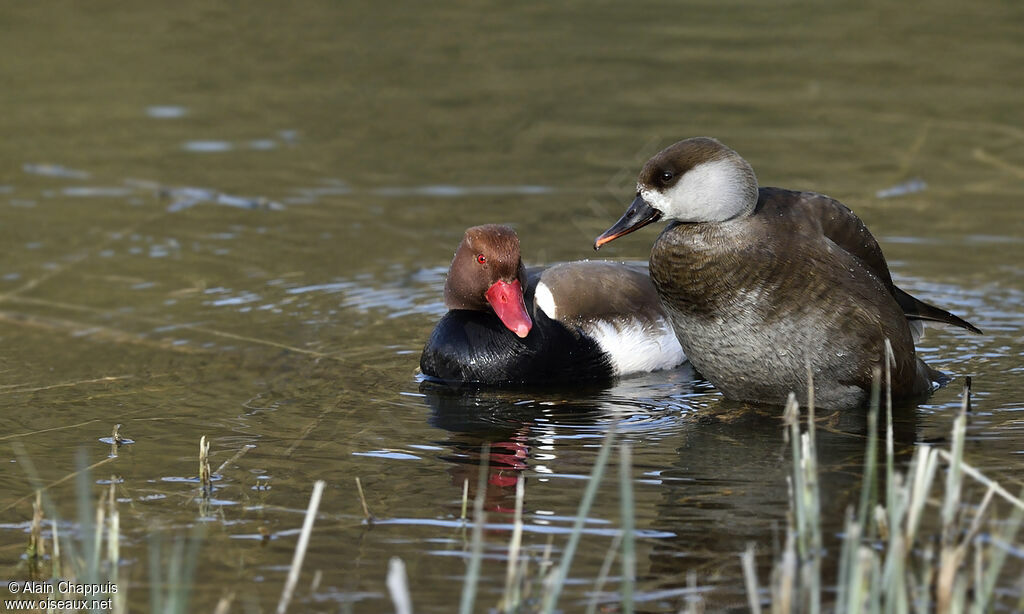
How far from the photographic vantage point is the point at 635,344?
24.1 feet

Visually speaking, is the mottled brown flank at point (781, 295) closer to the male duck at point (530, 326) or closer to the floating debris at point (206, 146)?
the male duck at point (530, 326)

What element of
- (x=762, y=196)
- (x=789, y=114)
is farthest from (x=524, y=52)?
(x=762, y=196)

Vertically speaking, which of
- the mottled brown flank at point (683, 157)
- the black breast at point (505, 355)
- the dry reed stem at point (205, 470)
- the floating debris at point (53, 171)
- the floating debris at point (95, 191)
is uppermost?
the floating debris at point (53, 171)

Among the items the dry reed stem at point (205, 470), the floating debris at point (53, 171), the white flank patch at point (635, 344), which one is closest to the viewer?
the dry reed stem at point (205, 470)

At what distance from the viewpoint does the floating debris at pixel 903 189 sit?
33.2 feet

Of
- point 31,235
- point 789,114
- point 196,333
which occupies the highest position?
point 789,114

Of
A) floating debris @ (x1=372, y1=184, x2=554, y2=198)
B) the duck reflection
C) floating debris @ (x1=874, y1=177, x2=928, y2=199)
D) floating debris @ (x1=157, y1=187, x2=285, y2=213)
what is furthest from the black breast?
floating debris @ (x1=874, y1=177, x2=928, y2=199)

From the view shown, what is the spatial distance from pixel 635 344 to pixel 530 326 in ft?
2.26

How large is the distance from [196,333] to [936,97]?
305 inches

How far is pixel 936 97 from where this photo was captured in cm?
1270

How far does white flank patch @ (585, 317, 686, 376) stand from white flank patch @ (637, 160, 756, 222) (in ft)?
5.12

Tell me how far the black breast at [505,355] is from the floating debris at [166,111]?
20.2 ft

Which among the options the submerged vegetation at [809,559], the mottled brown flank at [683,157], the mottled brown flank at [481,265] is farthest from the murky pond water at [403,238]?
the mottled brown flank at [683,157]

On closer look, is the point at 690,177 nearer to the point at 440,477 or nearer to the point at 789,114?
the point at 440,477
